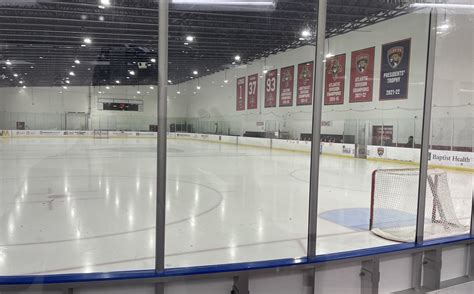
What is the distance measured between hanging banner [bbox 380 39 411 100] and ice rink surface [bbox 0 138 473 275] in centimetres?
318

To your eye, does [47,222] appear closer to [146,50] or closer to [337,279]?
[146,50]

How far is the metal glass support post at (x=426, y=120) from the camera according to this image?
2.69 meters

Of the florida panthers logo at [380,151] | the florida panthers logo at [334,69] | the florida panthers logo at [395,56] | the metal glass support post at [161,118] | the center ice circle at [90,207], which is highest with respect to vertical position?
the florida panthers logo at [395,56]

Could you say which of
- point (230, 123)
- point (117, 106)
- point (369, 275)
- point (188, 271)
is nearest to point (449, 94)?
point (369, 275)

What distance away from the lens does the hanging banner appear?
31.6 feet

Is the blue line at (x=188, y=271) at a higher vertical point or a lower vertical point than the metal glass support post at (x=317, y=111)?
lower

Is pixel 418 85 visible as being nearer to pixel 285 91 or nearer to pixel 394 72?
pixel 285 91

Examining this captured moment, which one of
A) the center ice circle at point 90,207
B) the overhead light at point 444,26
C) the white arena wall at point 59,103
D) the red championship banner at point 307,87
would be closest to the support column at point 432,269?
the red championship banner at point 307,87

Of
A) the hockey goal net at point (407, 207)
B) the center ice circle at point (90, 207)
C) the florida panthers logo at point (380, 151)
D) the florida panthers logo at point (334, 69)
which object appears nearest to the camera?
the hockey goal net at point (407, 207)

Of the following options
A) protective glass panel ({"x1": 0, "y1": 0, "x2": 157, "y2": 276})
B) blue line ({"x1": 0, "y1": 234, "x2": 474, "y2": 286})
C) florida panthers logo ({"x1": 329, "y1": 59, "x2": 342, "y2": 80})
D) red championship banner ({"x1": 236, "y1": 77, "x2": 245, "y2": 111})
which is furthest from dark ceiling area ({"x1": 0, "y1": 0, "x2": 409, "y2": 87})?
florida panthers logo ({"x1": 329, "y1": 59, "x2": 342, "y2": 80})

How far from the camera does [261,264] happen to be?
2.22 m

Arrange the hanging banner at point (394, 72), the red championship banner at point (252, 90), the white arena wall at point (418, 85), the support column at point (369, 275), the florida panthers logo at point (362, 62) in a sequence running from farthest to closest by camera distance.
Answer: the florida panthers logo at point (362, 62) → the hanging banner at point (394, 72) → the red championship banner at point (252, 90) → the white arena wall at point (418, 85) → the support column at point (369, 275)

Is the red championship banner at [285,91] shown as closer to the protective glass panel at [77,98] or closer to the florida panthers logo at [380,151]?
the florida panthers logo at [380,151]

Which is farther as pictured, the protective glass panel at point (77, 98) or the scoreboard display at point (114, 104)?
the scoreboard display at point (114, 104)
